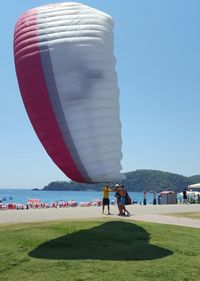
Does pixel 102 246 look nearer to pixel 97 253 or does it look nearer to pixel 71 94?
pixel 97 253

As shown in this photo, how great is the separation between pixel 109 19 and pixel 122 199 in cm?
980

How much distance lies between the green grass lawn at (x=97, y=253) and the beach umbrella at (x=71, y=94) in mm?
1800

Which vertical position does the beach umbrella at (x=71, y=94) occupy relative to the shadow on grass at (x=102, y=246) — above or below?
above

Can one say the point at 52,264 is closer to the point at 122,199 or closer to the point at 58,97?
the point at 58,97

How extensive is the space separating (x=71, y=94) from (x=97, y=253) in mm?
3705

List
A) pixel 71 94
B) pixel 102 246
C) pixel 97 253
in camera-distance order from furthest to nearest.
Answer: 1. pixel 102 246
2. pixel 97 253
3. pixel 71 94

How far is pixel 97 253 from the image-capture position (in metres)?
10.4

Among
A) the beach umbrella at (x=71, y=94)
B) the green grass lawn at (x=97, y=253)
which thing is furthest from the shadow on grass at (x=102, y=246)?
the beach umbrella at (x=71, y=94)

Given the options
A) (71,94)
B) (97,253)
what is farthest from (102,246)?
(71,94)

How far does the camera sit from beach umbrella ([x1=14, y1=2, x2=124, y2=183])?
10.1 m

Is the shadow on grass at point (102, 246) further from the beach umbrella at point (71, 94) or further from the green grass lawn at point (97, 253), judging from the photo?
the beach umbrella at point (71, 94)

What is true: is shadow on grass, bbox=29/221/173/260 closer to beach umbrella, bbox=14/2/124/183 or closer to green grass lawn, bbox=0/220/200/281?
green grass lawn, bbox=0/220/200/281

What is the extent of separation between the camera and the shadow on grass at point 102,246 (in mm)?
10094

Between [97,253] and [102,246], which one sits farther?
[102,246]
